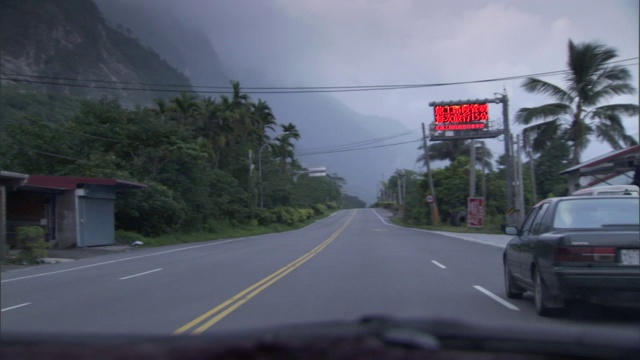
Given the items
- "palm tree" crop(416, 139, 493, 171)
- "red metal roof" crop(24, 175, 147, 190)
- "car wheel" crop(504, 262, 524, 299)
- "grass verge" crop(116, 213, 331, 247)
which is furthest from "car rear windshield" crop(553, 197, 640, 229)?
"palm tree" crop(416, 139, 493, 171)

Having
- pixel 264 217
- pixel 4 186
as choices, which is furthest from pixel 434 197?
pixel 4 186

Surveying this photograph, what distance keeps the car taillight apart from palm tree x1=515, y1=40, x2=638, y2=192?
27.3 meters

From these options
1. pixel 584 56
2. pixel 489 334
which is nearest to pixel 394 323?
pixel 489 334

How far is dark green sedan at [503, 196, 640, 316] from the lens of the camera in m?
7.94

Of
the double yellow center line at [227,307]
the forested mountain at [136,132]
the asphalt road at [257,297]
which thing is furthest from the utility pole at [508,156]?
the double yellow center line at [227,307]

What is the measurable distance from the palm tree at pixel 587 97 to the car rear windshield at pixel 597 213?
26.2 meters

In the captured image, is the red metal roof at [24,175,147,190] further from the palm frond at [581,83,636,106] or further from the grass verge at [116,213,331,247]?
the palm frond at [581,83,636,106]

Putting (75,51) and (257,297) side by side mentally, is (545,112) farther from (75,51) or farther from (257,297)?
(75,51)

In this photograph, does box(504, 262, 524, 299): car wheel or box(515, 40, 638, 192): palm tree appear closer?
box(504, 262, 524, 299): car wheel

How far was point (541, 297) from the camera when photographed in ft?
29.1

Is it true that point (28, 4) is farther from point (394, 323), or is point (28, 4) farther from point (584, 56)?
point (394, 323)

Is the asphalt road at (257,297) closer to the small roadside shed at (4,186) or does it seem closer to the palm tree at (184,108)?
the small roadside shed at (4,186)

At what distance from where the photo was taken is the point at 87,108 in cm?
3888

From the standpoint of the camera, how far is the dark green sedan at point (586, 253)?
7938 millimetres
